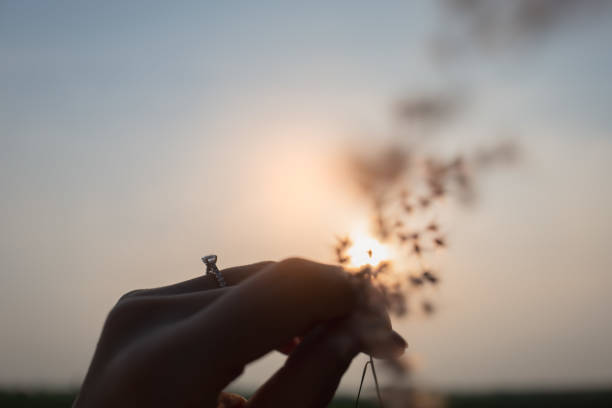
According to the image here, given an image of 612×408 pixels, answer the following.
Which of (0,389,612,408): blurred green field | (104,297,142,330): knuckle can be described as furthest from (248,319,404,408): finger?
(0,389,612,408): blurred green field

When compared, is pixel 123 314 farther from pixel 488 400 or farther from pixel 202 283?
pixel 488 400

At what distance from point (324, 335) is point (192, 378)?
0.76 meters

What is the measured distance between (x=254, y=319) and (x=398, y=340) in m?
1.17

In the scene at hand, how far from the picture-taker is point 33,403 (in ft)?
32.3

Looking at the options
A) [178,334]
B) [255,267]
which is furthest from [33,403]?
[178,334]

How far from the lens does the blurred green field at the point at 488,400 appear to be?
9.72 metres

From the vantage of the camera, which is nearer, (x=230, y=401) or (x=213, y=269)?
(x=230, y=401)

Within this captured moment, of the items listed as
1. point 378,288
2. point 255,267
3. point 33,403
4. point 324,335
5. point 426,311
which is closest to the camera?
point 324,335

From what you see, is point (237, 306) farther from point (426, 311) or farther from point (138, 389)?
point (426, 311)

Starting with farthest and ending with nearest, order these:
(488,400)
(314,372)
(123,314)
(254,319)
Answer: (488,400)
(123,314)
(314,372)
(254,319)

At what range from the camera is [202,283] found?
14.2ft

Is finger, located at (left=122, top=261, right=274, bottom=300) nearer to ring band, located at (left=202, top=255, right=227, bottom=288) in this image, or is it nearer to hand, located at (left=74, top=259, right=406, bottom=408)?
ring band, located at (left=202, top=255, right=227, bottom=288)

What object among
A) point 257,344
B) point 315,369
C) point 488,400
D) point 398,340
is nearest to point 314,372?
point 315,369

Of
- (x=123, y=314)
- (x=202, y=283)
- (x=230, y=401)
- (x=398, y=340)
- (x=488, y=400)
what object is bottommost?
(x=230, y=401)
